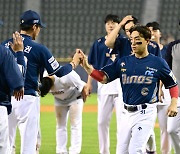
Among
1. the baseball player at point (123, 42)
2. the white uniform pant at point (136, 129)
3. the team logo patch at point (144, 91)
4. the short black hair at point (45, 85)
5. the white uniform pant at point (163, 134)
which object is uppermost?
the baseball player at point (123, 42)

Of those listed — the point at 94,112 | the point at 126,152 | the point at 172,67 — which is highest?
the point at 172,67

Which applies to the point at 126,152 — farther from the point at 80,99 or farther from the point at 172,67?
the point at 80,99

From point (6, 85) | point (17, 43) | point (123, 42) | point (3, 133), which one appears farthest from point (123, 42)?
point (3, 133)

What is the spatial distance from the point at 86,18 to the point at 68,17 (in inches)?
25.3

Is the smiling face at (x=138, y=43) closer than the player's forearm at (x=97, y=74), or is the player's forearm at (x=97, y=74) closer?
the smiling face at (x=138, y=43)

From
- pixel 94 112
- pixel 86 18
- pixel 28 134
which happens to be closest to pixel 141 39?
pixel 28 134

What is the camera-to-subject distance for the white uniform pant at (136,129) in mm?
6820

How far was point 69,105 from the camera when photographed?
959 centimetres

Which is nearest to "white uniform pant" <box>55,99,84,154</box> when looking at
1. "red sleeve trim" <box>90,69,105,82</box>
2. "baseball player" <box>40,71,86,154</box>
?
"baseball player" <box>40,71,86,154</box>

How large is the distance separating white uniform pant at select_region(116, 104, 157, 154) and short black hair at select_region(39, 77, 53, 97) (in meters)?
1.75

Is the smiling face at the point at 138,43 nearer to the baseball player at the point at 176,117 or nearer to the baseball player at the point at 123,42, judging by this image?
the baseball player at the point at 123,42

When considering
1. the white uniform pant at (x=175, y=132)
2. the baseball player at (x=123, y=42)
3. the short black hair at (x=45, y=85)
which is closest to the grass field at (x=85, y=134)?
the short black hair at (x=45, y=85)

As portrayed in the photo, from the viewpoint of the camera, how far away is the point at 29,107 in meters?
7.44

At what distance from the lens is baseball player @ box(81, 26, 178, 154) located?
6.90 metres
